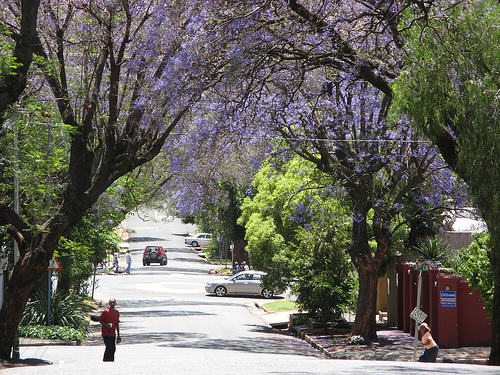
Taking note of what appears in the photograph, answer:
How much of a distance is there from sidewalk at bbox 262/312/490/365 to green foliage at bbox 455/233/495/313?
1.72 m

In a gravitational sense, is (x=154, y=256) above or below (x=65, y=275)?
above

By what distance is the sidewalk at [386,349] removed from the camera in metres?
25.0

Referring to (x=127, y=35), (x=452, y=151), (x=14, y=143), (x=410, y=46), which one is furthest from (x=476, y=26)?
(x=14, y=143)

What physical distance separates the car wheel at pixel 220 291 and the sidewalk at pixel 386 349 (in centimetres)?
→ 1957

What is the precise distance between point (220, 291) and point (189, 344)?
84.1 feet

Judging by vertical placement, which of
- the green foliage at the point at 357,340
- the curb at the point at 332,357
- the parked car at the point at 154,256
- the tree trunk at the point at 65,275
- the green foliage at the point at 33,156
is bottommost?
the curb at the point at 332,357

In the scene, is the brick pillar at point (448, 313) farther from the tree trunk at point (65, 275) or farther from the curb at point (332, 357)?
the tree trunk at point (65, 275)

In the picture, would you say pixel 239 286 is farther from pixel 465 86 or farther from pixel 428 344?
pixel 465 86

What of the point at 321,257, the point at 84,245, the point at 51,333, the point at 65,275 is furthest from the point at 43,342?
the point at 321,257

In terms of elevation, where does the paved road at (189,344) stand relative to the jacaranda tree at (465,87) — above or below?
below

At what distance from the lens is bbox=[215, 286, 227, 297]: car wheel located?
53.5m

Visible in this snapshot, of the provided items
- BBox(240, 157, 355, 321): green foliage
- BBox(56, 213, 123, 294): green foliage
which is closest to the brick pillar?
BBox(240, 157, 355, 321): green foliage

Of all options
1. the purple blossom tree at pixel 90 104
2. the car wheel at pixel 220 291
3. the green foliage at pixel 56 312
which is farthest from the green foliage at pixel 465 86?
the car wheel at pixel 220 291

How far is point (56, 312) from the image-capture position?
30.8 meters
